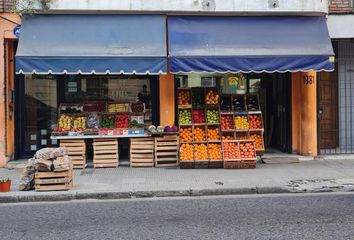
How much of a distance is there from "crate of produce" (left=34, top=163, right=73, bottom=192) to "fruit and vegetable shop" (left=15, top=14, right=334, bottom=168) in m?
2.64

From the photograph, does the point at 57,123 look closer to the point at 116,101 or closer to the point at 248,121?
the point at 116,101

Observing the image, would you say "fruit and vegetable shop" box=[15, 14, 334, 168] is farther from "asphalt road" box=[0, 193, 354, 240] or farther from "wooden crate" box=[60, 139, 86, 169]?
"asphalt road" box=[0, 193, 354, 240]

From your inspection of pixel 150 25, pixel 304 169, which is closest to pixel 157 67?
pixel 150 25

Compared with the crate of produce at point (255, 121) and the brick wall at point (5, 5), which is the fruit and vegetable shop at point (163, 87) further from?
the brick wall at point (5, 5)

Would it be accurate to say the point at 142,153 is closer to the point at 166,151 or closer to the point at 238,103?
the point at 166,151

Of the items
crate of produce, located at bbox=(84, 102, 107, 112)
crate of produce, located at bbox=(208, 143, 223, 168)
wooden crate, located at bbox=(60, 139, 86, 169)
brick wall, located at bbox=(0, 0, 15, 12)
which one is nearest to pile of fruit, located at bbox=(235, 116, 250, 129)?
crate of produce, located at bbox=(208, 143, 223, 168)

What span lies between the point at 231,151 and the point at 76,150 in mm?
3754

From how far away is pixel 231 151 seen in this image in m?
12.7

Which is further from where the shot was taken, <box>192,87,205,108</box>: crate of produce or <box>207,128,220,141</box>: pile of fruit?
<box>192,87,205,108</box>: crate of produce

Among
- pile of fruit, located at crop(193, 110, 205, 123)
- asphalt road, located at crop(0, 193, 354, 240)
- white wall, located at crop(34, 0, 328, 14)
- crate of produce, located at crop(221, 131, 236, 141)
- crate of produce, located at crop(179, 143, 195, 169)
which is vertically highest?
white wall, located at crop(34, 0, 328, 14)

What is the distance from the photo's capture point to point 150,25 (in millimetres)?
12891

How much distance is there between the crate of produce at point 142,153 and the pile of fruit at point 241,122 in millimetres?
2153

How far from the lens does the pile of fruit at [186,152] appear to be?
12562 millimetres

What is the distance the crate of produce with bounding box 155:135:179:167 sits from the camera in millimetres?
12984
